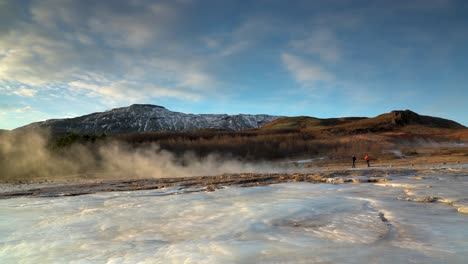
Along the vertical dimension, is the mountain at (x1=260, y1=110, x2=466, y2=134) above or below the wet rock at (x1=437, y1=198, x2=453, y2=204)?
above

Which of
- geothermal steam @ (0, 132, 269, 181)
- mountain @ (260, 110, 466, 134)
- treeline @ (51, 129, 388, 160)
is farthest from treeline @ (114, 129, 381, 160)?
mountain @ (260, 110, 466, 134)

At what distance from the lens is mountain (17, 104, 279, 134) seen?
469ft

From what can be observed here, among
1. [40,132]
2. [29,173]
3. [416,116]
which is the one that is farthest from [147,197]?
[416,116]

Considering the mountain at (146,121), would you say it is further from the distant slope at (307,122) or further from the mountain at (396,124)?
the mountain at (396,124)

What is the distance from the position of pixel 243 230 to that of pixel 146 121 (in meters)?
157

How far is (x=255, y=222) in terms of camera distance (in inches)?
255

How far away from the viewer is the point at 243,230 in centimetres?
590

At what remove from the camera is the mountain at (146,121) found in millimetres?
143000

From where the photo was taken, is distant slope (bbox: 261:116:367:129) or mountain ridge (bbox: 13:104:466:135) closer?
mountain ridge (bbox: 13:104:466:135)

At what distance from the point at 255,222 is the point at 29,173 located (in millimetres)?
29924

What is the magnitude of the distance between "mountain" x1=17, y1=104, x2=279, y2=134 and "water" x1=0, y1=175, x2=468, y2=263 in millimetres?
135335

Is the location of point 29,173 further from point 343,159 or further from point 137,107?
point 137,107

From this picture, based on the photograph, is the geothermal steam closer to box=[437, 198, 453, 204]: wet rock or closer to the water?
the water

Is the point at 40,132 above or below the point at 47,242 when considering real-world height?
above
